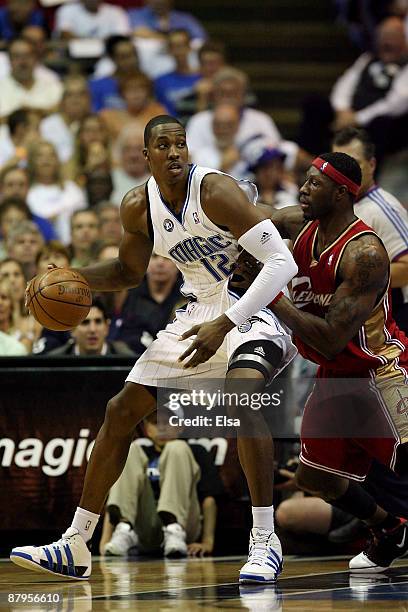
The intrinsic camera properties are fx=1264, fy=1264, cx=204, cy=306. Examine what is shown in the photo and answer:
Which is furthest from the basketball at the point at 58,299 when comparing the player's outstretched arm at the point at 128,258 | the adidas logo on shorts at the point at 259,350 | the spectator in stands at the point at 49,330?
the spectator in stands at the point at 49,330

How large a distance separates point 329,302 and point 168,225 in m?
0.81

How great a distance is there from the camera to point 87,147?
1135cm

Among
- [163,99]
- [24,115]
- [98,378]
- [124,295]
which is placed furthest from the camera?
[163,99]

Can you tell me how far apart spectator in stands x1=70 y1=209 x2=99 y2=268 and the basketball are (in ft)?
11.3

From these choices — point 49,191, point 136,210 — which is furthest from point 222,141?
point 136,210

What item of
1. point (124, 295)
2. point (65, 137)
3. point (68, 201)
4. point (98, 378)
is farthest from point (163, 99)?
point (98, 378)

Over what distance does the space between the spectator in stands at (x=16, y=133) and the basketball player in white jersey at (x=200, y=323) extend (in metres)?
5.86

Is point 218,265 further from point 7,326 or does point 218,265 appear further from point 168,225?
point 7,326

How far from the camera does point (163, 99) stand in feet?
41.7

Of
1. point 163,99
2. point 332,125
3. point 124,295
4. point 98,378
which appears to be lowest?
point 98,378

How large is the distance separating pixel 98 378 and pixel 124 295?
1.50m

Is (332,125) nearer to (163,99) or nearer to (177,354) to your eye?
(163,99)

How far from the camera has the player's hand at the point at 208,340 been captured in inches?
210

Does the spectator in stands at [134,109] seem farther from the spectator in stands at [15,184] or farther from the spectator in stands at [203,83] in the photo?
the spectator in stands at [15,184]
